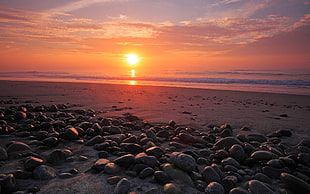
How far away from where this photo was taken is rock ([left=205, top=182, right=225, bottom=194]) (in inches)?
77.9

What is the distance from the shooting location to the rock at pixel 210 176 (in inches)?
87.3

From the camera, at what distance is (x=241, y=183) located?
226 cm

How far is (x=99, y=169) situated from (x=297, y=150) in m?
3.18

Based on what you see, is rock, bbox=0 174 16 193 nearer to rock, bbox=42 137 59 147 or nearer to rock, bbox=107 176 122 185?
rock, bbox=107 176 122 185

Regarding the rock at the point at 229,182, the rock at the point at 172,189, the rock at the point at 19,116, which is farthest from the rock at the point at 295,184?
the rock at the point at 19,116

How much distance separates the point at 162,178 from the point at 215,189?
56 centimetres

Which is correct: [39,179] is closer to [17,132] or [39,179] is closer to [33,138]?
[33,138]

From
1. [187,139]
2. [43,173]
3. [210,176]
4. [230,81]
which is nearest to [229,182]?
[210,176]

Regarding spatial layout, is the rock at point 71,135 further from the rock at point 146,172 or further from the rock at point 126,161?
the rock at point 146,172

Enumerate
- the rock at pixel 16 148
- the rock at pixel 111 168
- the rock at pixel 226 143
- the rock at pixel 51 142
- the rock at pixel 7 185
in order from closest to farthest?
1. the rock at pixel 7 185
2. the rock at pixel 111 168
3. the rock at pixel 16 148
4. the rock at pixel 51 142
5. the rock at pixel 226 143

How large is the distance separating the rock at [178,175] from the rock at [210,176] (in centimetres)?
19

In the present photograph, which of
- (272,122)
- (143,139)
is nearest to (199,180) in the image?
(143,139)

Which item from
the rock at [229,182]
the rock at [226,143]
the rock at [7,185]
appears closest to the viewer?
the rock at [7,185]

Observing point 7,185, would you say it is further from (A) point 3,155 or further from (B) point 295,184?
(B) point 295,184
